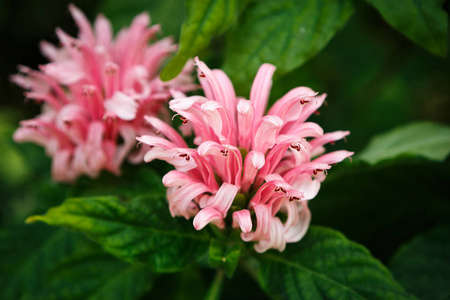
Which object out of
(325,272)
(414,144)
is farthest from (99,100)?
(414,144)

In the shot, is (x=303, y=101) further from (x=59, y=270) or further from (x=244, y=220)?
(x=59, y=270)

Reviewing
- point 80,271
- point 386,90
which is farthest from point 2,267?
point 386,90

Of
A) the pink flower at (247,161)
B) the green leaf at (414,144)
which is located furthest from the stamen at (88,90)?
the green leaf at (414,144)

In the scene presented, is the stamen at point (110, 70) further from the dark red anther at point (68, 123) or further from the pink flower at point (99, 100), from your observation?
the dark red anther at point (68, 123)

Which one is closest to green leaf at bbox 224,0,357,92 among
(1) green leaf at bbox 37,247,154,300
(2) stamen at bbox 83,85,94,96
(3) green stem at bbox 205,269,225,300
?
(2) stamen at bbox 83,85,94,96

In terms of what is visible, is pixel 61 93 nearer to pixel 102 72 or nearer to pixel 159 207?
pixel 102 72

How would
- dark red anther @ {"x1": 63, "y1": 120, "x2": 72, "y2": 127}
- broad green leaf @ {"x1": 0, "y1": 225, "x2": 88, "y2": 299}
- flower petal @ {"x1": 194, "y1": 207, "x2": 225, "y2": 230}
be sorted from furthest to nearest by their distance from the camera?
broad green leaf @ {"x1": 0, "y1": 225, "x2": 88, "y2": 299}
dark red anther @ {"x1": 63, "y1": 120, "x2": 72, "y2": 127}
flower petal @ {"x1": 194, "y1": 207, "x2": 225, "y2": 230}

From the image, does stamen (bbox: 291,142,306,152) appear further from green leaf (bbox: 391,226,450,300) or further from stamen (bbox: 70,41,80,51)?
stamen (bbox: 70,41,80,51)
